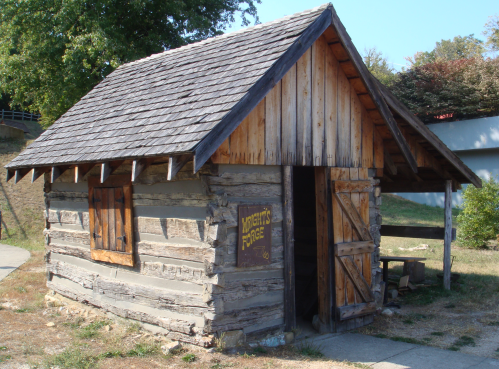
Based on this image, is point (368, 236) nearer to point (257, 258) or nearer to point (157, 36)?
point (257, 258)

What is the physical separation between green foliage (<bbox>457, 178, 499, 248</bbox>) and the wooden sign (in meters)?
11.6

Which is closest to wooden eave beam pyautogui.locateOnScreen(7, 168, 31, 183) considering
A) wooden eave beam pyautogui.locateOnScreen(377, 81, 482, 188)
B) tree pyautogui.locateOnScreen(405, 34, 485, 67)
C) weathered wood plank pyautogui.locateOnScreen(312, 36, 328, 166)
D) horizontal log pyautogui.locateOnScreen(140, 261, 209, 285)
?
horizontal log pyautogui.locateOnScreen(140, 261, 209, 285)

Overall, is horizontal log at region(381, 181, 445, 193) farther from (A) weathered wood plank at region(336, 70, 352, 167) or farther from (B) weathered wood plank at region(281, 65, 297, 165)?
(B) weathered wood plank at region(281, 65, 297, 165)

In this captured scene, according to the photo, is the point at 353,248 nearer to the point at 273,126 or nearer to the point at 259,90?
the point at 273,126

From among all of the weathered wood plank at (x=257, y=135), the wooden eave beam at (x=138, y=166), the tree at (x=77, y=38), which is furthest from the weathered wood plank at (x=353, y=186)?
the tree at (x=77, y=38)

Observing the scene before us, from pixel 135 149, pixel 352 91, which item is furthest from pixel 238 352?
pixel 352 91

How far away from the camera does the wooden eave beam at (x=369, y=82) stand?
672 centimetres

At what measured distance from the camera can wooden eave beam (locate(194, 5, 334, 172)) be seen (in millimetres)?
5112

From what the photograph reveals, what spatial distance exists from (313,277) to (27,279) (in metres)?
6.51

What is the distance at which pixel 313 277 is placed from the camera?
8859mm

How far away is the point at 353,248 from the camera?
754 cm

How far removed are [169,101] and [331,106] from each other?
2.50m

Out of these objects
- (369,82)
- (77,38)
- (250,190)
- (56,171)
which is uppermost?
(77,38)

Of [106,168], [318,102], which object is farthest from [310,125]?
[106,168]
